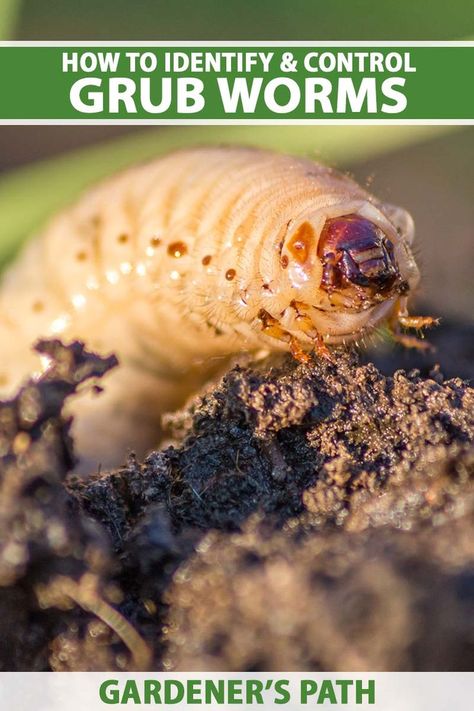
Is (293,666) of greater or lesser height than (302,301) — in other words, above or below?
below

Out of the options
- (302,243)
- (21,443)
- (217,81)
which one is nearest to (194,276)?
(302,243)

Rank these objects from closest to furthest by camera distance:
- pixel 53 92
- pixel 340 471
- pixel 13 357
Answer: pixel 340 471 < pixel 53 92 < pixel 13 357

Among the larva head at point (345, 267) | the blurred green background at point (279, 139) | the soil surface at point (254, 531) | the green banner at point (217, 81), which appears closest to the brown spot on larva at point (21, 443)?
A: the soil surface at point (254, 531)

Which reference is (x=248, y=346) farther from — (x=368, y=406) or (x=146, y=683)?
(x=146, y=683)

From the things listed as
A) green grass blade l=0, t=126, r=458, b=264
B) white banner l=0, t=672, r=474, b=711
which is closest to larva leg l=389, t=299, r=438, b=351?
green grass blade l=0, t=126, r=458, b=264

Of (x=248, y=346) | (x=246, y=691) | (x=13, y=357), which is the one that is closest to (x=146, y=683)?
(x=246, y=691)

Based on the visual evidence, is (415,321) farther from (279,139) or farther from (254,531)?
(279,139)

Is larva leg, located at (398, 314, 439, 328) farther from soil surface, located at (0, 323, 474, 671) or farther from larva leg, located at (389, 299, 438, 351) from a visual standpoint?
soil surface, located at (0, 323, 474, 671)
